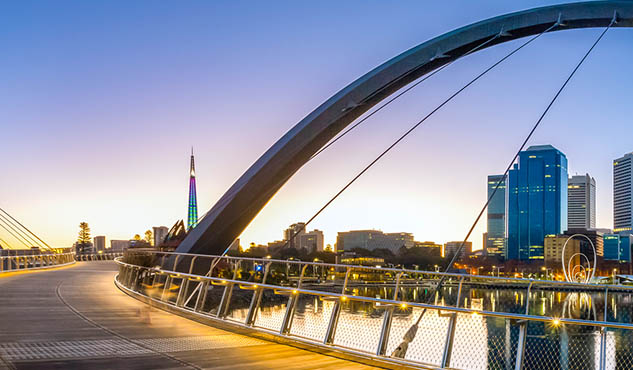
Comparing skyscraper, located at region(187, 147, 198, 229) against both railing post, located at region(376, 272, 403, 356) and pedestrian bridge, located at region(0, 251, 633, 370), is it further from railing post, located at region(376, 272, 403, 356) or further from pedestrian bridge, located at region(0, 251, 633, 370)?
railing post, located at region(376, 272, 403, 356)

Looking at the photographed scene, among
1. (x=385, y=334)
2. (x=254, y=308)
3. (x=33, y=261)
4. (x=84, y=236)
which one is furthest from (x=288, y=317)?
(x=84, y=236)

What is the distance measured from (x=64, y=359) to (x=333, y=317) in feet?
9.96

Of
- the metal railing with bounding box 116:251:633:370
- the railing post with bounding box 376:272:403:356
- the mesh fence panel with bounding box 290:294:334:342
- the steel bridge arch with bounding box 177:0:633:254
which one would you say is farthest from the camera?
the steel bridge arch with bounding box 177:0:633:254

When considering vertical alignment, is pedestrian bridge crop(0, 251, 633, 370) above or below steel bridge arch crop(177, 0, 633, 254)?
below

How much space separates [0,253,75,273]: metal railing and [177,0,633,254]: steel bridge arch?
9.27 m

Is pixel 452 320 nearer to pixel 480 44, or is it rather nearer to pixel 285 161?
pixel 480 44

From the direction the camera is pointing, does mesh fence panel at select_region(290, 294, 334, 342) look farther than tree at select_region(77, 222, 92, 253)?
No

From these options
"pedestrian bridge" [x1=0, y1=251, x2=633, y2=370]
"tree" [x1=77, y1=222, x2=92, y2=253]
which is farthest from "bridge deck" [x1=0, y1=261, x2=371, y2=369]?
"tree" [x1=77, y1=222, x2=92, y2=253]

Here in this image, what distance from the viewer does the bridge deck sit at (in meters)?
6.11

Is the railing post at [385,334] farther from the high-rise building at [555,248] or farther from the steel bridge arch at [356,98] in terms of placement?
the high-rise building at [555,248]

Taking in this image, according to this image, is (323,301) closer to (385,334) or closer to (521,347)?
(385,334)

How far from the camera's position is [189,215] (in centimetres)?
11631

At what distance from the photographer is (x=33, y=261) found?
95.6 ft

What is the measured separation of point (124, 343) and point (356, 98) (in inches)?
494
